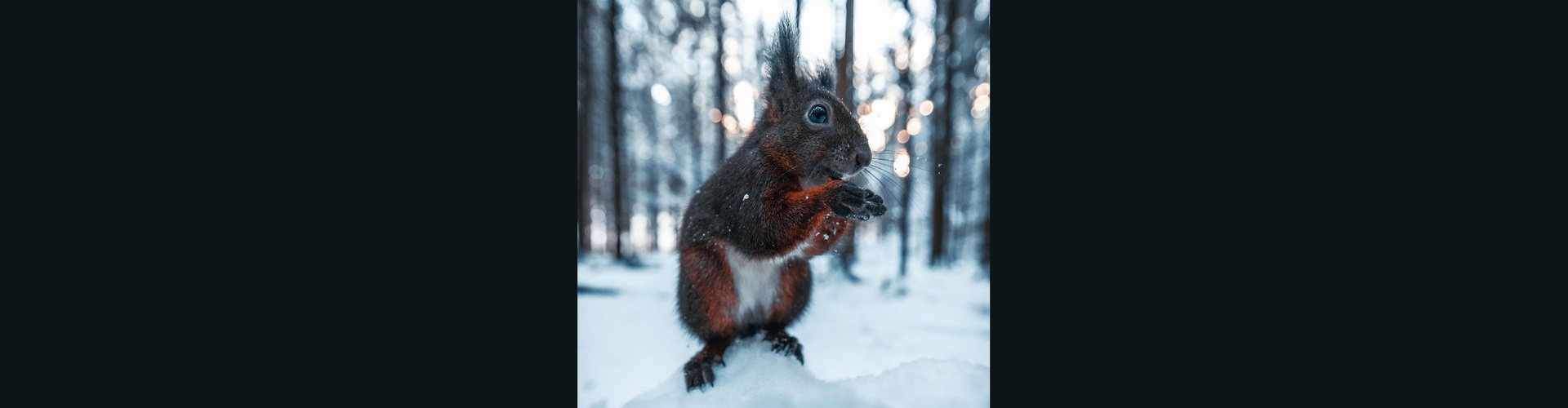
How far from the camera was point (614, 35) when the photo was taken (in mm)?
1715

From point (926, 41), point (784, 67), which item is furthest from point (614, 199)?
point (926, 41)

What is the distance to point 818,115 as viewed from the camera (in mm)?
1515

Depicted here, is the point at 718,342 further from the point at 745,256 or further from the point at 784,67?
the point at 784,67

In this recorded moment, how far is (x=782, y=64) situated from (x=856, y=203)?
548mm

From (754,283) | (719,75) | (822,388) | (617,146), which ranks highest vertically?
(719,75)

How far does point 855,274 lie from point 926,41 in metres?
0.89

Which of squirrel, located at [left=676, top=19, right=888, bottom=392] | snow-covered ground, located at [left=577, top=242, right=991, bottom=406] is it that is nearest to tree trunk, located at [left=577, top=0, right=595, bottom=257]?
snow-covered ground, located at [left=577, top=242, right=991, bottom=406]

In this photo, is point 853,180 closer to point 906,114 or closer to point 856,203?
point 906,114

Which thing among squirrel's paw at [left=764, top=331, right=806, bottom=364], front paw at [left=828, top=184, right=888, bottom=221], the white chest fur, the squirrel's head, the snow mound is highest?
the squirrel's head

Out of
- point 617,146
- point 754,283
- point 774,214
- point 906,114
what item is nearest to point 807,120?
point 774,214

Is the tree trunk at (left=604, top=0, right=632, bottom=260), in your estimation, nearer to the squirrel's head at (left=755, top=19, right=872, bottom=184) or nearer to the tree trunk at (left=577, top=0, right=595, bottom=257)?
the tree trunk at (left=577, top=0, right=595, bottom=257)

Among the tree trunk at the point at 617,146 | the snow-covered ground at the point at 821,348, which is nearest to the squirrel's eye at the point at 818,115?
the snow-covered ground at the point at 821,348

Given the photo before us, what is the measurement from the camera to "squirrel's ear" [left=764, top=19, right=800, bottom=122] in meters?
1.55

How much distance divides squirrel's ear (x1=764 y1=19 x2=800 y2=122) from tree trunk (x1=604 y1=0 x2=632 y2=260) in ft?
1.80
